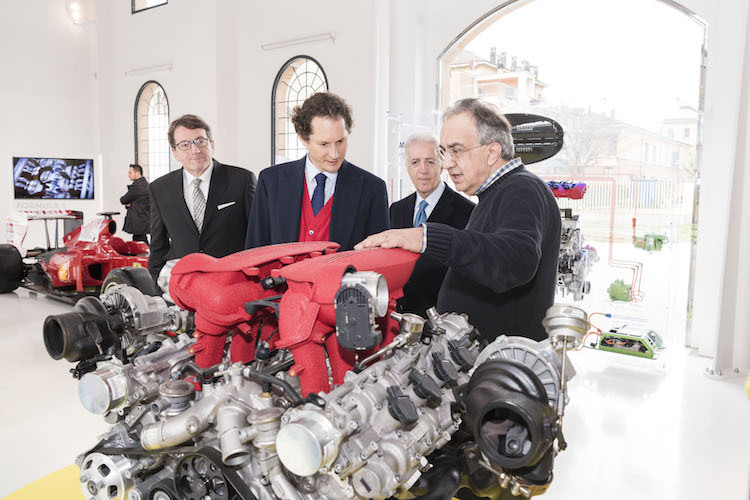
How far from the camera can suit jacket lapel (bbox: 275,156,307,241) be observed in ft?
8.38

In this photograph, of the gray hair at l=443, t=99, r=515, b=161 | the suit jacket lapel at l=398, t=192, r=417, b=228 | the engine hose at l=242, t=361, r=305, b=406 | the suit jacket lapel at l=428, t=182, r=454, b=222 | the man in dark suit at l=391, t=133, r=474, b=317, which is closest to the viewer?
the engine hose at l=242, t=361, r=305, b=406

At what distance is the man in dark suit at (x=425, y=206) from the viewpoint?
2.72m

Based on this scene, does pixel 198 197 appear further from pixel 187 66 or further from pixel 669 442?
pixel 187 66

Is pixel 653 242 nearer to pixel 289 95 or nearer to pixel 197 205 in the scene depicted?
pixel 197 205

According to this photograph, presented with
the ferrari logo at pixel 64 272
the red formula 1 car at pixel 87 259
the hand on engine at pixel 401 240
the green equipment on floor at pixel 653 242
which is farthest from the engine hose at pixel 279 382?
the ferrari logo at pixel 64 272

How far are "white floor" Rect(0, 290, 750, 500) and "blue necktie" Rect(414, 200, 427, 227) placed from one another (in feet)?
5.29

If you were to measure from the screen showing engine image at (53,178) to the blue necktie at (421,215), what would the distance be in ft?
27.8

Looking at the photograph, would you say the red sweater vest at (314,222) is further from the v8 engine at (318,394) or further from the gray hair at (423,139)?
the gray hair at (423,139)

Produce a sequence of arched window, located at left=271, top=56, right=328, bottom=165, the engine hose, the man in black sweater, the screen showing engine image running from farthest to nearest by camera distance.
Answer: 1. the screen showing engine image
2. arched window, located at left=271, top=56, right=328, bottom=165
3. the man in black sweater
4. the engine hose

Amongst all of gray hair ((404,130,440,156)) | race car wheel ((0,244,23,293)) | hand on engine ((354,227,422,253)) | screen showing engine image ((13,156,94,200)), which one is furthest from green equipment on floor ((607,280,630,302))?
screen showing engine image ((13,156,94,200))

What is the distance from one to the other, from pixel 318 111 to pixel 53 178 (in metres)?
9.06

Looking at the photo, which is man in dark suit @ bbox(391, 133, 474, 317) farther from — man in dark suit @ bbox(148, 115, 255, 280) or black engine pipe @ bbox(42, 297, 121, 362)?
black engine pipe @ bbox(42, 297, 121, 362)

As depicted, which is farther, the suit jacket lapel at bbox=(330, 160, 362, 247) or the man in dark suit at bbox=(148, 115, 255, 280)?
the man in dark suit at bbox=(148, 115, 255, 280)

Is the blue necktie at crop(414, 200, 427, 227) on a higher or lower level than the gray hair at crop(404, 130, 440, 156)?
lower
